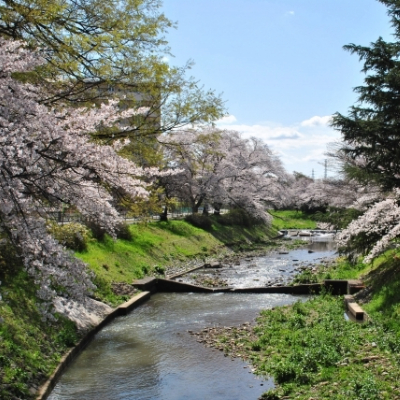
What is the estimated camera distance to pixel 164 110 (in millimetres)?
10117

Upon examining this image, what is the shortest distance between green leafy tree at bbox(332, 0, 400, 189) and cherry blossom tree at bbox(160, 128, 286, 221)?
18.1 m

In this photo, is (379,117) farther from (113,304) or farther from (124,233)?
(124,233)

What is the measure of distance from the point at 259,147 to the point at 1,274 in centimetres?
3728

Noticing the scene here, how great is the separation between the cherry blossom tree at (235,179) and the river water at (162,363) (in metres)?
18.8

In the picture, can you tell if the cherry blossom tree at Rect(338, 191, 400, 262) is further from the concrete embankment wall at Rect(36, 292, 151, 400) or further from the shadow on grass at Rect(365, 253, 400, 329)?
the concrete embankment wall at Rect(36, 292, 151, 400)

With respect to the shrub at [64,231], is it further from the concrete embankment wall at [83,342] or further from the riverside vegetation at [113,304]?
the concrete embankment wall at [83,342]

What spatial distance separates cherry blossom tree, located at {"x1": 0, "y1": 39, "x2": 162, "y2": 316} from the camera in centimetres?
557

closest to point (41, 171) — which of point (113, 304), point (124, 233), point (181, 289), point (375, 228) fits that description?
point (113, 304)

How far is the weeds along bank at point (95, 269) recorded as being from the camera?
8.25 metres

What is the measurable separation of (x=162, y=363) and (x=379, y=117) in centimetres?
945

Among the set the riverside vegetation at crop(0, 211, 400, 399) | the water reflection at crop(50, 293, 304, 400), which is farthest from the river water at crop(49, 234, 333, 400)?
the riverside vegetation at crop(0, 211, 400, 399)

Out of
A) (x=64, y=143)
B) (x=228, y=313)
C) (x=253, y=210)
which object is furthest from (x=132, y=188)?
(x=253, y=210)

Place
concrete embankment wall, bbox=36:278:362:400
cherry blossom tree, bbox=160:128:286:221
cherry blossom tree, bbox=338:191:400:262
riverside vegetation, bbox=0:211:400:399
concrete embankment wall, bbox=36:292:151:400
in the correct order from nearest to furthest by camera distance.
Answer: riverside vegetation, bbox=0:211:400:399, concrete embankment wall, bbox=36:292:151:400, cherry blossom tree, bbox=338:191:400:262, concrete embankment wall, bbox=36:278:362:400, cherry blossom tree, bbox=160:128:286:221

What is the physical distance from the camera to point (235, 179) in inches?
1642
